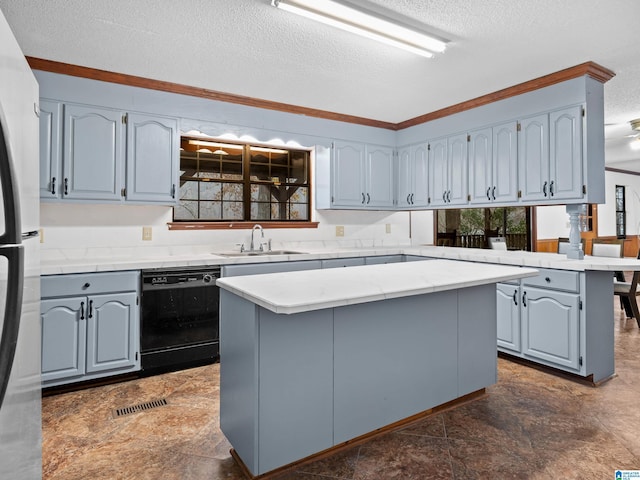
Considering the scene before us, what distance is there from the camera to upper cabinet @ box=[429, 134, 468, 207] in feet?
13.2

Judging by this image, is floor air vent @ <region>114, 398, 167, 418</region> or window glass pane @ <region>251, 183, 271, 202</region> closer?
floor air vent @ <region>114, 398, 167, 418</region>

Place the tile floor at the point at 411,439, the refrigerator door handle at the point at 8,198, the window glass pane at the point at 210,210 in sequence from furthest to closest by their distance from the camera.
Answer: the window glass pane at the point at 210,210
the tile floor at the point at 411,439
the refrigerator door handle at the point at 8,198

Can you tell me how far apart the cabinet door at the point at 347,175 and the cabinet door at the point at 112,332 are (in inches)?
91.3

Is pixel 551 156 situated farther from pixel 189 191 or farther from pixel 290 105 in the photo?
pixel 189 191

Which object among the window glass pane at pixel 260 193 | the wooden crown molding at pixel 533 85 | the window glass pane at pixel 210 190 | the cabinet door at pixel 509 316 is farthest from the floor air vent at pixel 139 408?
the wooden crown molding at pixel 533 85

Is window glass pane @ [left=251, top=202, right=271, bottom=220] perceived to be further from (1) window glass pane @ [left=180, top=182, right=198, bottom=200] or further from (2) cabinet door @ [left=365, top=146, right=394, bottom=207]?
(2) cabinet door @ [left=365, top=146, right=394, bottom=207]

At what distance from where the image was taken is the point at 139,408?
2500mm

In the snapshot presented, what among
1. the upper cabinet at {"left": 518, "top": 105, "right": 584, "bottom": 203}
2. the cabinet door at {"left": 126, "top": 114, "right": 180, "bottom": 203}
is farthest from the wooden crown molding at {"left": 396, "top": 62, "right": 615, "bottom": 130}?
the cabinet door at {"left": 126, "top": 114, "right": 180, "bottom": 203}

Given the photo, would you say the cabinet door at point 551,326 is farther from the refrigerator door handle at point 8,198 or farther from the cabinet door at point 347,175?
the refrigerator door handle at point 8,198

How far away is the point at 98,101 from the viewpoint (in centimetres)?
311

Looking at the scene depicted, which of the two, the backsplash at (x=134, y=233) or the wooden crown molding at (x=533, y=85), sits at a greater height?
the wooden crown molding at (x=533, y=85)

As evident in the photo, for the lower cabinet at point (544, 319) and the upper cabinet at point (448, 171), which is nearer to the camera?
the lower cabinet at point (544, 319)

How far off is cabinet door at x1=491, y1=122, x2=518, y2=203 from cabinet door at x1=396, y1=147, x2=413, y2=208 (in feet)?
3.63

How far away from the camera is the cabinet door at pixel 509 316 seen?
3.19 metres
